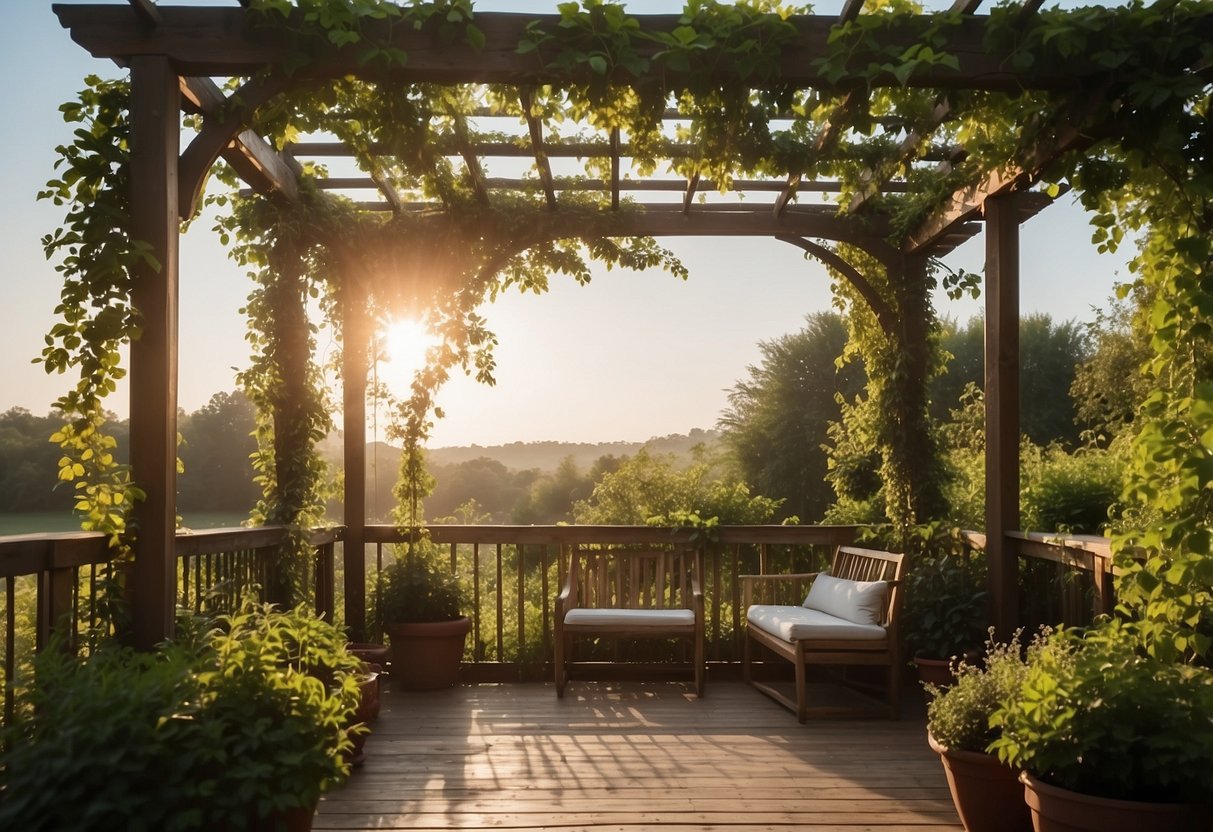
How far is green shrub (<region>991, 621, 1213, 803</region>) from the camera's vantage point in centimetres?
256

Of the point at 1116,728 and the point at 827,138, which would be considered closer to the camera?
the point at 1116,728

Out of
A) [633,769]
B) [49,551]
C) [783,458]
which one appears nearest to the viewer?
[49,551]

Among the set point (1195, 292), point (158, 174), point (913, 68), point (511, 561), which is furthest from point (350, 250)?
point (511, 561)

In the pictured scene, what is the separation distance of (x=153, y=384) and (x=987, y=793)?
9.74 ft

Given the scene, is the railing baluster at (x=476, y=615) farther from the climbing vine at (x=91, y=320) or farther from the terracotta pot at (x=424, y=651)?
the climbing vine at (x=91, y=320)

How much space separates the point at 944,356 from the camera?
6.08 meters

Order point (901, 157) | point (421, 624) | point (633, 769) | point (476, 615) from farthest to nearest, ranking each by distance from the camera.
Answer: point (476, 615), point (421, 624), point (901, 157), point (633, 769)

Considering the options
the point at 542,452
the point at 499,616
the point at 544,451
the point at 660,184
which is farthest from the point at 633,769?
the point at 542,452

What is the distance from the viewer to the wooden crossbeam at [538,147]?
4052 millimetres

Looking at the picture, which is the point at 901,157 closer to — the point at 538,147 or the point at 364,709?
the point at 538,147

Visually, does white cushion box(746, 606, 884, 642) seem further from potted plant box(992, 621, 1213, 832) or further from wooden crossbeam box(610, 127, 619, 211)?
wooden crossbeam box(610, 127, 619, 211)

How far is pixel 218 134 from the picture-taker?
3635 millimetres

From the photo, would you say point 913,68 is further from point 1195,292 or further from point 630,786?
point 630,786

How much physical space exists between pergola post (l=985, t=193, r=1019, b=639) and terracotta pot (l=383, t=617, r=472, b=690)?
113 inches
